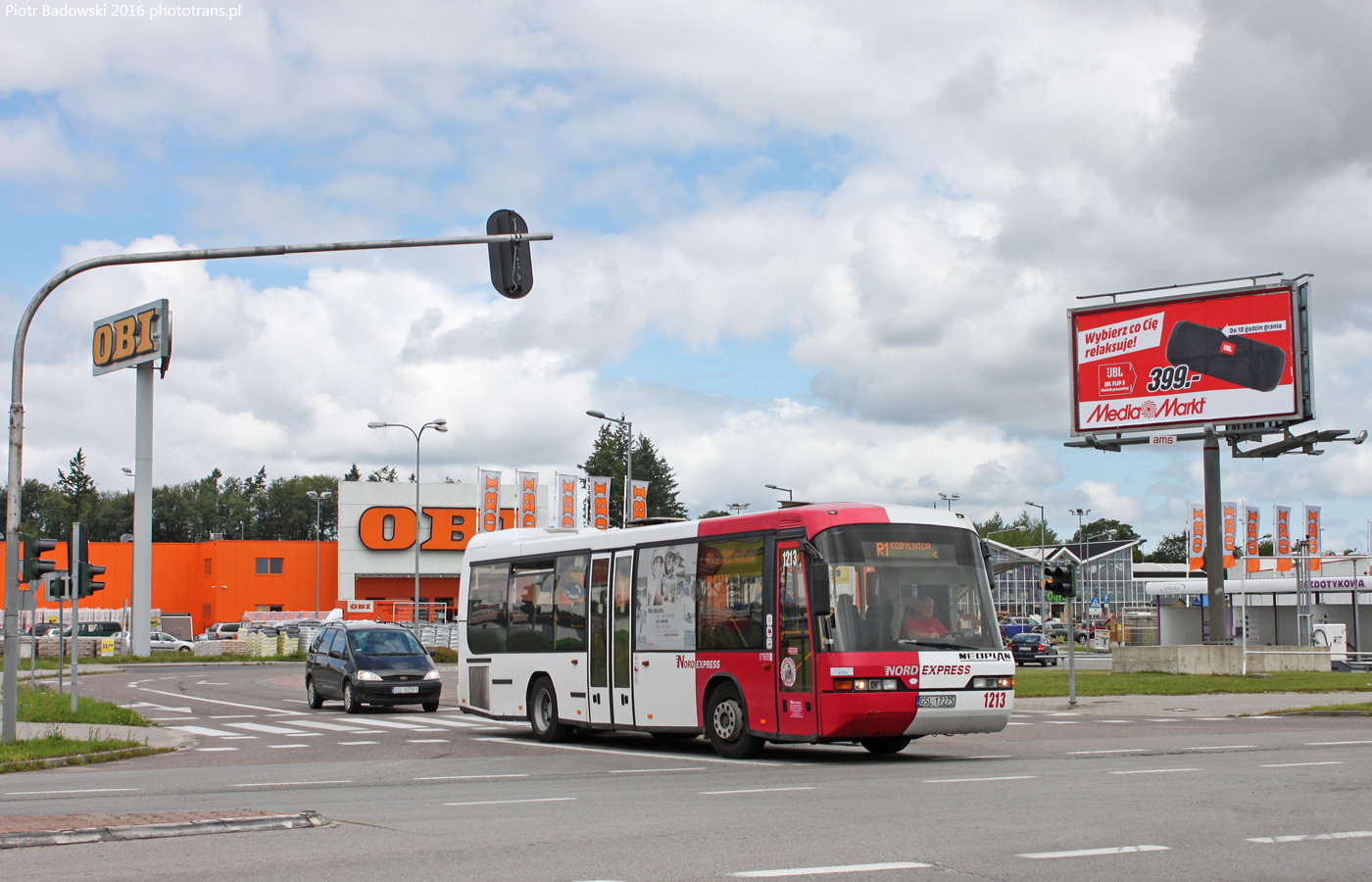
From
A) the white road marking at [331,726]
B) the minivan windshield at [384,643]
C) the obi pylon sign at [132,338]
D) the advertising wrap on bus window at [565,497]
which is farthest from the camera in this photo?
the advertising wrap on bus window at [565,497]

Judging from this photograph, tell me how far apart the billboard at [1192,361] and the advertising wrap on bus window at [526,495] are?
123ft

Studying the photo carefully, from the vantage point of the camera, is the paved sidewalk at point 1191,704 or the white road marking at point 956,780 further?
the paved sidewalk at point 1191,704

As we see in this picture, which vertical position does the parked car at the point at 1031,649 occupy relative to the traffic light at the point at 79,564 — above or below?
below

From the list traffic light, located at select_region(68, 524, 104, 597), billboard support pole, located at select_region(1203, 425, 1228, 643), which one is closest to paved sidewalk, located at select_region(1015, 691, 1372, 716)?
billboard support pole, located at select_region(1203, 425, 1228, 643)

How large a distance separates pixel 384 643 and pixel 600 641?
33.2ft

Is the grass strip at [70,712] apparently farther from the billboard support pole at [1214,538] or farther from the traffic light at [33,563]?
the billboard support pole at [1214,538]

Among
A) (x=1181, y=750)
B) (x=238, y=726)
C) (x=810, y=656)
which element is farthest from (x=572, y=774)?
(x=238, y=726)

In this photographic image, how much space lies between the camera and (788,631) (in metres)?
15.0

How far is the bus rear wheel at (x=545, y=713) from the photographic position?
19.1 meters

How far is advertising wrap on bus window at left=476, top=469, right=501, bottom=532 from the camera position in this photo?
240 ft

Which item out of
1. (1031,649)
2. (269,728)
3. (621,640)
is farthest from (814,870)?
(1031,649)

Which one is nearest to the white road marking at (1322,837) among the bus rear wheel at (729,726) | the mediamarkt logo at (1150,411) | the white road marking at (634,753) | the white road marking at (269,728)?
the white road marking at (634,753)

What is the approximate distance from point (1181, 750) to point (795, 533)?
18.1 feet

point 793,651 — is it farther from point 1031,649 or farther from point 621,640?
point 1031,649
